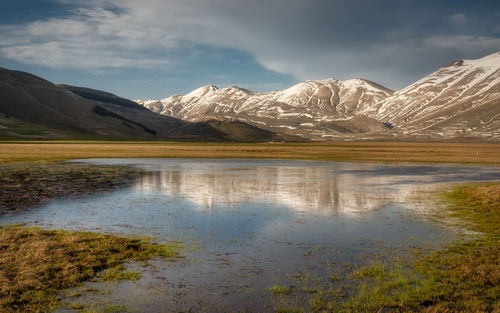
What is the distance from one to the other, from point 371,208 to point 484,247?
11.9 metres

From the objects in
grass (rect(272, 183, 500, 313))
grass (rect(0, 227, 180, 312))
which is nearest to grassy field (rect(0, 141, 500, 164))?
grass (rect(0, 227, 180, 312))

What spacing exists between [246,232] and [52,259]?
35.2 feet

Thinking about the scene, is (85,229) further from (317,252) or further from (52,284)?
(317,252)

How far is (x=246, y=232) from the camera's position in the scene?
22906mm

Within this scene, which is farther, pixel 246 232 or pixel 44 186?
pixel 44 186

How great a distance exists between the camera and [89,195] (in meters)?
36.3

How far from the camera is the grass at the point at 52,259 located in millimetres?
13273

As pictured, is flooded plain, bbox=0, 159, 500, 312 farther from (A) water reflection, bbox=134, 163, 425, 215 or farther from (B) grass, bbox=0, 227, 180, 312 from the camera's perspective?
(B) grass, bbox=0, 227, 180, 312

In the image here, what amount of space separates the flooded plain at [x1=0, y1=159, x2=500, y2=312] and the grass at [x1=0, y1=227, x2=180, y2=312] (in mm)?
966

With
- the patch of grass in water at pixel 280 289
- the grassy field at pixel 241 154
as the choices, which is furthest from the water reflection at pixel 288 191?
the grassy field at pixel 241 154

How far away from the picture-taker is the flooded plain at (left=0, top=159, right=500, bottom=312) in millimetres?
13781

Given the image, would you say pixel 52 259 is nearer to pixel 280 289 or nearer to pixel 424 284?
pixel 280 289

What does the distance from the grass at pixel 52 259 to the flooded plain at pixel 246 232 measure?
0.97 m

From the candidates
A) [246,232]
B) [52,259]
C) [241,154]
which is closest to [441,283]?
[246,232]
